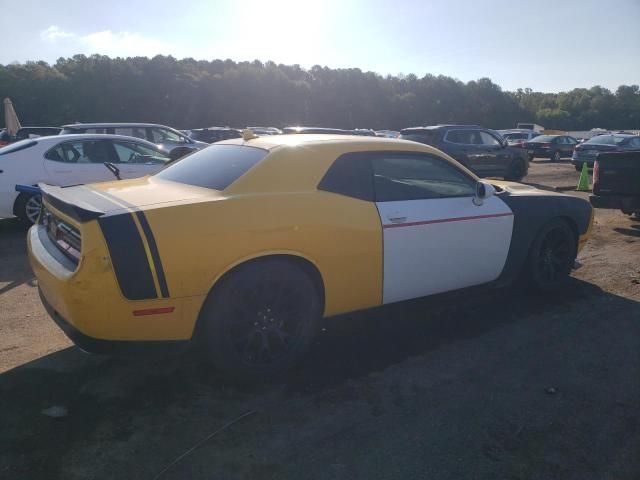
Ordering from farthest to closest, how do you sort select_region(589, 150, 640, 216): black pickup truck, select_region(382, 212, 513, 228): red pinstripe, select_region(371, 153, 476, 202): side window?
select_region(589, 150, 640, 216): black pickup truck < select_region(371, 153, 476, 202): side window < select_region(382, 212, 513, 228): red pinstripe

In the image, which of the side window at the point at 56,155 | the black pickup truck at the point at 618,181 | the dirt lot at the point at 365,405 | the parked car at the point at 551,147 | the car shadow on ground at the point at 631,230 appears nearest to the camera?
the dirt lot at the point at 365,405

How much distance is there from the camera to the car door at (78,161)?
7.95 m

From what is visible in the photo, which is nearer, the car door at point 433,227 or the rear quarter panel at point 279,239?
the rear quarter panel at point 279,239

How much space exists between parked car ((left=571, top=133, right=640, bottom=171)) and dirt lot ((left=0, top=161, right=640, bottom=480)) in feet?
53.7

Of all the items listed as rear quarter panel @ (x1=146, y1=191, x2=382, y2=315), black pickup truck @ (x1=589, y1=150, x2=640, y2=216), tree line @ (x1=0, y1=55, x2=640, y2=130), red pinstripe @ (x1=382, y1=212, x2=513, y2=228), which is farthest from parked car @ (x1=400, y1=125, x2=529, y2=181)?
tree line @ (x1=0, y1=55, x2=640, y2=130)

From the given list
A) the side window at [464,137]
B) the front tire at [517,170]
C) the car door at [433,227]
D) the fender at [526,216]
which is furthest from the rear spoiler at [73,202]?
the front tire at [517,170]

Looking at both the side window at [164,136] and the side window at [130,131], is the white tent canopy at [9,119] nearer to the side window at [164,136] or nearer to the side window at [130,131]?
the side window at [164,136]

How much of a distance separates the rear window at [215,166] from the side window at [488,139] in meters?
12.1

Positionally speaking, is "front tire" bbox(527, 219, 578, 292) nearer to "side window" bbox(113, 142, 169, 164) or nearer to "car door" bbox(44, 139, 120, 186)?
"side window" bbox(113, 142, 169, 164)

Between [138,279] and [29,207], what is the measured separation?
19.0 feet

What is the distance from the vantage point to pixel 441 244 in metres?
4.06

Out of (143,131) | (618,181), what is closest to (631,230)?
(618,181)

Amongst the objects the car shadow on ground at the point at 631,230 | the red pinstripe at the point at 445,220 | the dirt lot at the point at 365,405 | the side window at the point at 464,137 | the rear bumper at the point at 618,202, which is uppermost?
the side window at the point at 464,137

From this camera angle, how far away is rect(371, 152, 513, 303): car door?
3.84m
